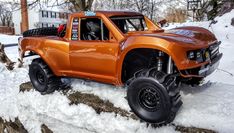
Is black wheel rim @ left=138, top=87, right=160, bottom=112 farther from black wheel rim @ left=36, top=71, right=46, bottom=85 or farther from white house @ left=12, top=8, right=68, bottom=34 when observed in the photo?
white house @ left=12, top=8, right=68, bottom=34

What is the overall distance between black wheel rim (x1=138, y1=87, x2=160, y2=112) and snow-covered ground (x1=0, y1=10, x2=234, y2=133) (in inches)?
13.8

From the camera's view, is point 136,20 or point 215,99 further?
point 136,20

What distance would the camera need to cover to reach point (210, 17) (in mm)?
17859

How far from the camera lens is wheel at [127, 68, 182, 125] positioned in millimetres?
4891

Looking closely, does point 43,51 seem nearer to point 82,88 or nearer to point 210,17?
point 82,88

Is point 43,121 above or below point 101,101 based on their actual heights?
below

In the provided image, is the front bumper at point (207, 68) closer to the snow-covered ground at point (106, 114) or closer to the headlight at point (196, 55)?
the headlight at point (196, 55)

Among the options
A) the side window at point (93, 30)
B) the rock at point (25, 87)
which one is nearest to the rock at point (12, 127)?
the rock at point (25, 87)

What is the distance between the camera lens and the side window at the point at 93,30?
6.00 metres

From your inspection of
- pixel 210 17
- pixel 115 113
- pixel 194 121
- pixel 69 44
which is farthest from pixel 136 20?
pixel 210 17

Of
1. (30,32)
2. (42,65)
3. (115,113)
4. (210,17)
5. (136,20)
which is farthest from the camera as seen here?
(210,17)

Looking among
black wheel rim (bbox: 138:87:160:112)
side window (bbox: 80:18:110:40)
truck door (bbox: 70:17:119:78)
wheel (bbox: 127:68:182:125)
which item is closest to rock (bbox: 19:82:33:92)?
truck door (bbox: 70:17:119:78)

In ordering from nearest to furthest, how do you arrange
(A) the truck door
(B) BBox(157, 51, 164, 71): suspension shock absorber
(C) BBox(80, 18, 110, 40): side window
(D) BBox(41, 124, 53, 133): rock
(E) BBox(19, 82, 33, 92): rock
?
(B) BBox(157, 51, 164, 71): suspension shock absorber, (A) the truck door, (C) BBox(80, 18, 110, 40): side window, (D) BBox(41, 124, 53, 133): rock, (E) BBox(19, 82, 33, 92): rock

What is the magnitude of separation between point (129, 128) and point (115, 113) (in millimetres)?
508
